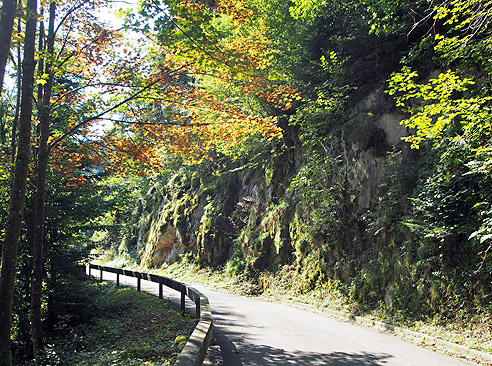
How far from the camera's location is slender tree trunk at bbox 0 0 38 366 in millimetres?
5520

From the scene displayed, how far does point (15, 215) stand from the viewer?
5742mm

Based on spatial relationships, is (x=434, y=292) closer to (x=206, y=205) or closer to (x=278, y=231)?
(x=278, y=231)

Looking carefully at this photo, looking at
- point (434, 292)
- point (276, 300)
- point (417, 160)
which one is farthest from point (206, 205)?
point (434, 292)

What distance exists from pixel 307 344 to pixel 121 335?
443 centimetres

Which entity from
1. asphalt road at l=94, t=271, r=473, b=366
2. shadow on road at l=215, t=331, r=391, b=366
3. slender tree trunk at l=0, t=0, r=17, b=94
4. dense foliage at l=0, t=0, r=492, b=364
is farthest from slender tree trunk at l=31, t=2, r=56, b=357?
shadow on road at l=215, t=331, r=391, b=366

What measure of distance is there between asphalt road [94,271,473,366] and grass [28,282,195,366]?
993mm

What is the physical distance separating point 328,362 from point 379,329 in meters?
3.79

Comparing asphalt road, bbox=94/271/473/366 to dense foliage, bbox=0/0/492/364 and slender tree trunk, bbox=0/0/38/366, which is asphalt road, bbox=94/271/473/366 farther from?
slender tree trunk, bbox=0/0/38/366

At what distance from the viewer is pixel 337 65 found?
14.1 metres

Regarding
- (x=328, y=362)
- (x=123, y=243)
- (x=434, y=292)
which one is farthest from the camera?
(x=123, y=243)

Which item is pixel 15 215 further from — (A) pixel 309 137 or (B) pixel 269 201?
(B) pixel 269 201

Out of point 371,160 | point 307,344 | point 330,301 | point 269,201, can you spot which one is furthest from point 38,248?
point 269,201

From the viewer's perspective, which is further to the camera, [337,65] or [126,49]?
[337,65]

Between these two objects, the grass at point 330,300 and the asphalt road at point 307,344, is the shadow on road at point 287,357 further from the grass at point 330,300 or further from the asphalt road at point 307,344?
the grass at point 330,300
